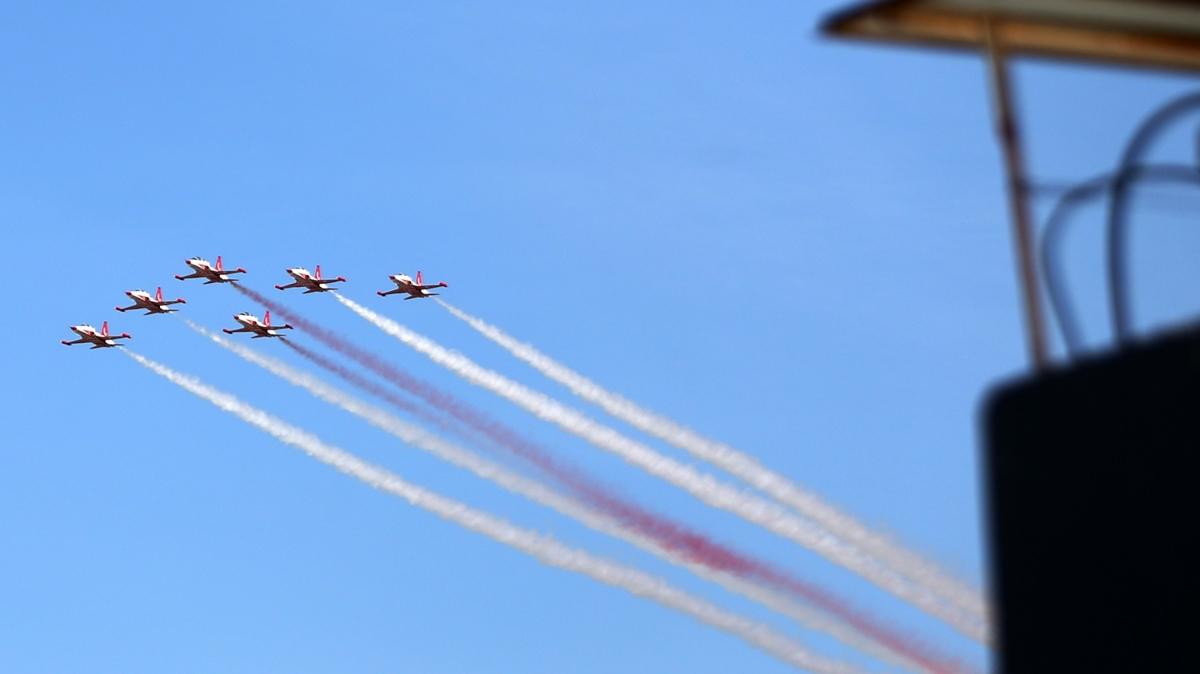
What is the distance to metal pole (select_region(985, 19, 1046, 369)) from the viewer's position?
9.91m

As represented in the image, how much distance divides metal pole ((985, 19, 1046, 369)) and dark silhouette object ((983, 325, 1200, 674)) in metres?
1.16

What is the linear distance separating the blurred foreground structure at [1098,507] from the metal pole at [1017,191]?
0.06 m

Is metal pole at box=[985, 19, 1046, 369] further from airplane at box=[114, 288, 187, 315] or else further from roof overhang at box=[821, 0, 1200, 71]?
airplane at box=[114, 288, 187, 315]

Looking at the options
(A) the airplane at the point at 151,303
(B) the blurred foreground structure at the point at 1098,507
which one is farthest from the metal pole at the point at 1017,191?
(A) the airplane at the point at 151,303

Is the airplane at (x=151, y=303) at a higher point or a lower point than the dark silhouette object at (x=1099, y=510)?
higher

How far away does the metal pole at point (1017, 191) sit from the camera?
32.5 ft

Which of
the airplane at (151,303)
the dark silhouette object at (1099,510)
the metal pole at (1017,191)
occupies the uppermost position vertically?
the airplane at (151,303)

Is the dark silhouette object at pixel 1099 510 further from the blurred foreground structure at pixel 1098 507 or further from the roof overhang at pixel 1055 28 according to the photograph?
the roof overhang at pixel 1055 28

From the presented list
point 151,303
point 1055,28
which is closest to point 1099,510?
point 1055,28

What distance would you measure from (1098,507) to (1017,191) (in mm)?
2490

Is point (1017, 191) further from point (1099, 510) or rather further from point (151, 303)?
point (151, 303)

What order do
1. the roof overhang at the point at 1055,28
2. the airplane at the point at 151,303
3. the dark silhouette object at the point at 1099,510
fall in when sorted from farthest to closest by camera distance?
the airplane at the point at 151,303
the roof overhang at the point at 1055,28
the dark silhouette object at the point at 1099,510

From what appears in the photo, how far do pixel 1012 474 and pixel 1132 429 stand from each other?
30.3 inches

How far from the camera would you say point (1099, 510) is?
27.3 feet
